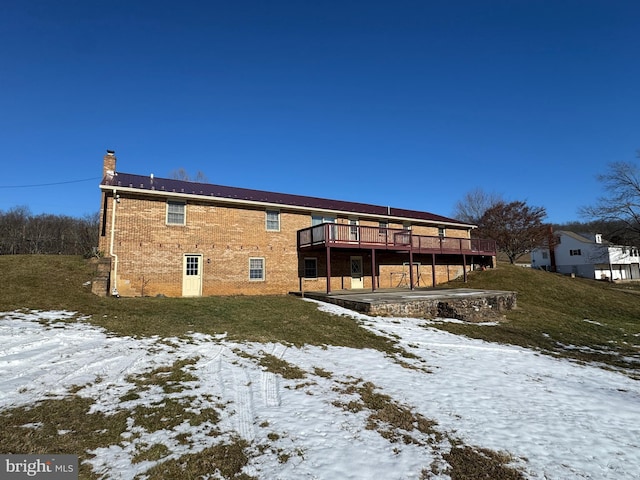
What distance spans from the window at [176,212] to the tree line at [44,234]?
2861 centimetres

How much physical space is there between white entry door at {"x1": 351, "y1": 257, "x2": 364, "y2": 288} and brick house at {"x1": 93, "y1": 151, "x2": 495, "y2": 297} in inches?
2.6

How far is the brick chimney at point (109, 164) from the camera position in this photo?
16828mm

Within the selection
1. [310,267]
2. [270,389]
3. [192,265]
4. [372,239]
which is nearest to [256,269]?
[192,265]

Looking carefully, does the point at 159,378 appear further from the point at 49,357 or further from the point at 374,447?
the point at 374,447

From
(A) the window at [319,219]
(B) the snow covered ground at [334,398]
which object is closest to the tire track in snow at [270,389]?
(B) the snow covered ground at [334,398]

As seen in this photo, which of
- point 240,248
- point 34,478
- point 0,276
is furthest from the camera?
point 240,248

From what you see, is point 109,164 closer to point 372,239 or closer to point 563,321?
point 372,239

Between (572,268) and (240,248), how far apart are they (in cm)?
4955

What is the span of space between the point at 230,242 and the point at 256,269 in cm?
205

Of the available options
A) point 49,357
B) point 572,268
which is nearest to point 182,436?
point 49,357

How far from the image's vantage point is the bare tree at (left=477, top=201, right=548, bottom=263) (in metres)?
36.1

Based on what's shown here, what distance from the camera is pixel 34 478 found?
10.5 ft

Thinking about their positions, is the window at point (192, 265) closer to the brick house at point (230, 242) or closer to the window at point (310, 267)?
the brick house at point (230, 242)

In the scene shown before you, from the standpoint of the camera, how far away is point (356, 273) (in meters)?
21.1
